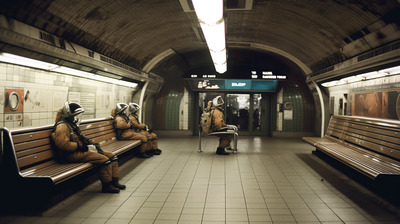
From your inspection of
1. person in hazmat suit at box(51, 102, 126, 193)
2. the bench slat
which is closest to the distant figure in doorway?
person in hazmat suit at box(51, 102, 126, 193)

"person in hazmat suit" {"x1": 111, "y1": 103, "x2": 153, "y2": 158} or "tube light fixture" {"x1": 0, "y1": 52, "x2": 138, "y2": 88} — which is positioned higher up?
"tube light fixture" {"x1": 0, "y1": 52, "x2": 138, "y2": 88}

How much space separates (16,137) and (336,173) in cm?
534

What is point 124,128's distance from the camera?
20.7ft

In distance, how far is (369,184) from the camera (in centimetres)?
434

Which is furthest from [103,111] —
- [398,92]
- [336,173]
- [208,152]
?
[398,92]

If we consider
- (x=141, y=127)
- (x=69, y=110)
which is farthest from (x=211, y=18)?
(x=141, y=127)

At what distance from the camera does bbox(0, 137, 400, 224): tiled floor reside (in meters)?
3.28

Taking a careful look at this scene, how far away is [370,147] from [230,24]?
4248 mm

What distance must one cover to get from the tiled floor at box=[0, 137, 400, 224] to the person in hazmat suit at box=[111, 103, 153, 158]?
20.1 inches

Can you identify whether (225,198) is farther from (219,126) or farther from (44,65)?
(44,65)

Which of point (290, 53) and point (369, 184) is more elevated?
point (290, 53)

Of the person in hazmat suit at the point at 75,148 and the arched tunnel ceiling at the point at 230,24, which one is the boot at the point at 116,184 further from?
the arched tunnel ceiling at the point at 230,24

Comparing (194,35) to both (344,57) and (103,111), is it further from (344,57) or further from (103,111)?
(344,57)

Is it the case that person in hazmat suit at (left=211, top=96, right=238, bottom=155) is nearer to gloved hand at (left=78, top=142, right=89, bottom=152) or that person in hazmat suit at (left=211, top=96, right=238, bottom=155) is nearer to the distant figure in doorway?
gloved hand at (left=78, top=142, right=89, bottom=152)
